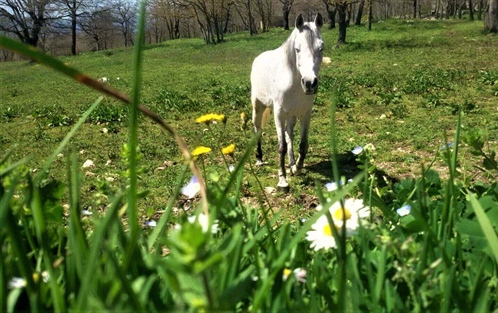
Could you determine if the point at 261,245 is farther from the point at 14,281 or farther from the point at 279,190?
the point at 279,190

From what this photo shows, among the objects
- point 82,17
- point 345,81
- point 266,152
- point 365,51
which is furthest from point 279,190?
point 82,17

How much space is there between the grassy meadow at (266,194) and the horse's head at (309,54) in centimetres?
96

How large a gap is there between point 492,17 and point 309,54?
68.9ft

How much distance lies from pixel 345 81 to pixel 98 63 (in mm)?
18070

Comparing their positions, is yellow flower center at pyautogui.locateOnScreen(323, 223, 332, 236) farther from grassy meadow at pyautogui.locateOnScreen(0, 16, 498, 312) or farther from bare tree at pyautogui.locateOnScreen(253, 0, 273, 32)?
bare tree at pyautogui.locateOnScreen(253, 0, 273, 32)

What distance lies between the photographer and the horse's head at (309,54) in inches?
182

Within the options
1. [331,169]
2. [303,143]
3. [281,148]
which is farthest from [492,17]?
[281,148]

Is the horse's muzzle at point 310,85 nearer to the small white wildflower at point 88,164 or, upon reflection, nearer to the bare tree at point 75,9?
the small white wildflower at point 88,164

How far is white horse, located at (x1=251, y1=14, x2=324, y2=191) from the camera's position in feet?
15.3

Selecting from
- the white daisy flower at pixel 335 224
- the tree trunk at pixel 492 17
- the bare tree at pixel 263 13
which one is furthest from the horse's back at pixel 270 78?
the bare tree at pixel 263 13

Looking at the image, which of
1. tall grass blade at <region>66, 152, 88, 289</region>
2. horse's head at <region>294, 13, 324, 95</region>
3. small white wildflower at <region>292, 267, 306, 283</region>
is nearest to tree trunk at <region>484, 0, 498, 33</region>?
horse's head at <region>294, 13, 324, 95</region>

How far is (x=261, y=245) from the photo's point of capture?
3.58 ft

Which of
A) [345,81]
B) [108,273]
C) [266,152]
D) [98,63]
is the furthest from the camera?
[98,63]

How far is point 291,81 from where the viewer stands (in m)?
5.18
